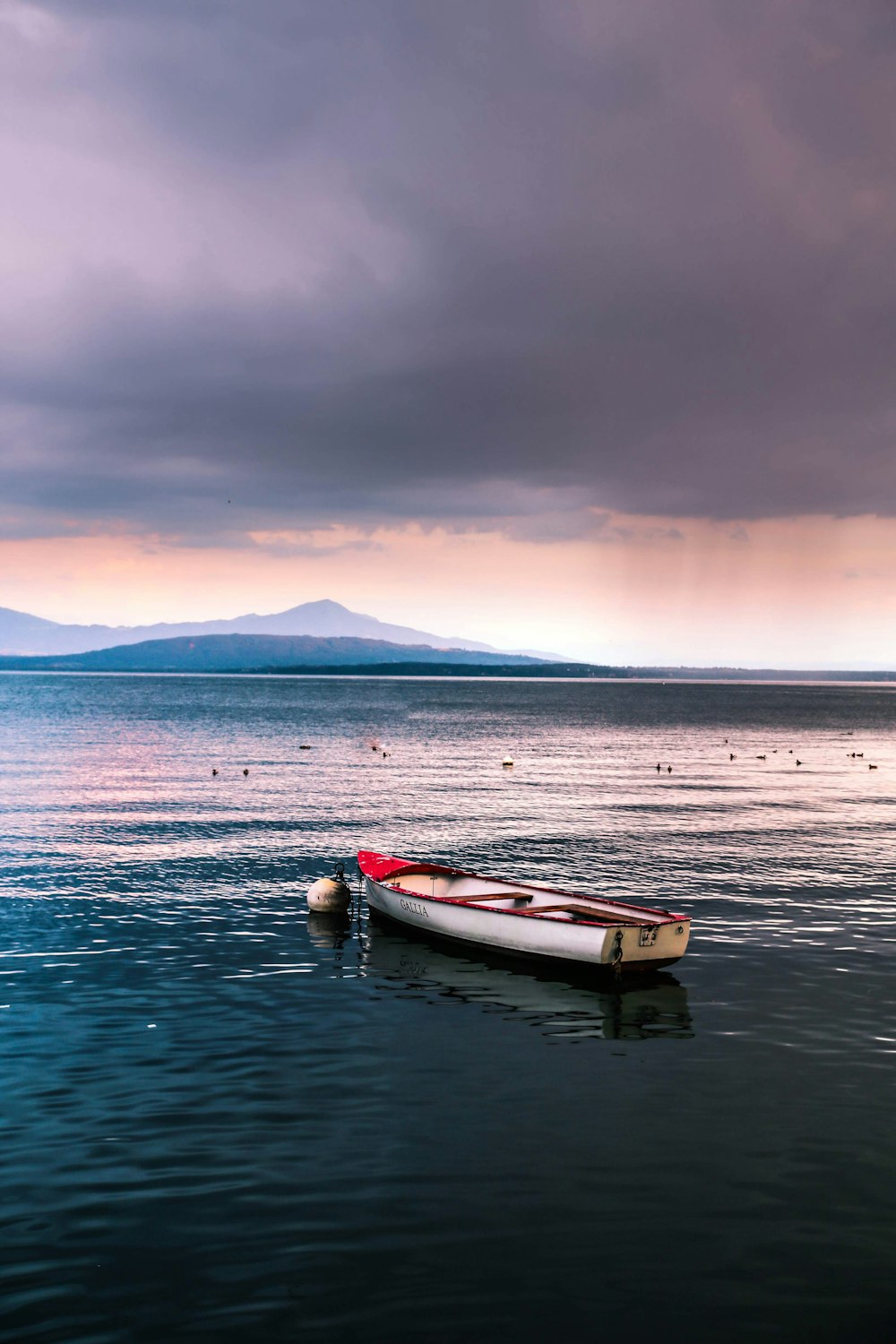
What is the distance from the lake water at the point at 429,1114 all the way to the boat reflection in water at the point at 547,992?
0.15 meters

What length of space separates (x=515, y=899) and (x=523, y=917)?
→ 11.5 feet

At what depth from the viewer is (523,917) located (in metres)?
28.3

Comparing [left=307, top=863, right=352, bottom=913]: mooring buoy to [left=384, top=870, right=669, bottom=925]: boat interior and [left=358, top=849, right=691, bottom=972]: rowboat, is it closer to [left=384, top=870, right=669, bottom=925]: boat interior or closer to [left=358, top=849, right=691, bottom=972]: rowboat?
[left=358, top=849, right=691, bottom=972]: rowboat

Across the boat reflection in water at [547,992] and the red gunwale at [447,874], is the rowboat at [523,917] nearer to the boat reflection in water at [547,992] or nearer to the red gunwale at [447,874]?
the red gunwale at [447,874]

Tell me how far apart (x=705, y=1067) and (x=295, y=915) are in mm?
16992

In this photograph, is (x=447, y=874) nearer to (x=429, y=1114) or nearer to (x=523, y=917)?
(x=523, y=917)

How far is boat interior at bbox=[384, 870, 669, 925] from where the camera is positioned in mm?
29297

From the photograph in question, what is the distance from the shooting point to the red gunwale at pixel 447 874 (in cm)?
2877

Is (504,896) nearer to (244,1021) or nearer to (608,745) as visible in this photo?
(244,1021)

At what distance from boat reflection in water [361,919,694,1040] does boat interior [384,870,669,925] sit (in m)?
1.64

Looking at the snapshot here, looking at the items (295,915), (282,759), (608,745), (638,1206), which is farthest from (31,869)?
(608,745)

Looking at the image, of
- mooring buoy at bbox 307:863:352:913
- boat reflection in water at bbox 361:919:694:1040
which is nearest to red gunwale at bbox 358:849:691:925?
mooring buoy at bbox 307:863:352:913

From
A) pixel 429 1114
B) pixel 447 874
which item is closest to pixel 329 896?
pixel 447 874

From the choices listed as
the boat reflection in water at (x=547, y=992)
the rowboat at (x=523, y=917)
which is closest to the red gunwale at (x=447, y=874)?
the rowboat at (x=523, y=917)
